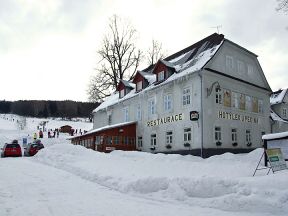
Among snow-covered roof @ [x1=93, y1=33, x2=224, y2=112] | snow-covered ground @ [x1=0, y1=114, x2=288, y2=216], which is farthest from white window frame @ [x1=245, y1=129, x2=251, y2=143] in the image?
snow-covered ground @ [x1=0, y1=114, x2=288, y2=216]

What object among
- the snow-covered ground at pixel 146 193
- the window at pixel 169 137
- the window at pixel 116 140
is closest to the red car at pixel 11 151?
the window at pixel 116 140

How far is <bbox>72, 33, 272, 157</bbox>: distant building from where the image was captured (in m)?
26.1

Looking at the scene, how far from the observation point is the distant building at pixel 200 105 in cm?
2608

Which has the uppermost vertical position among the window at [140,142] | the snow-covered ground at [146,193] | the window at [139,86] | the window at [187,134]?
the window at [139,86]

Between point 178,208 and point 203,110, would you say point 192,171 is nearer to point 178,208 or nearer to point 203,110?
A: point 178,208

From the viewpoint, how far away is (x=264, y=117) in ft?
107

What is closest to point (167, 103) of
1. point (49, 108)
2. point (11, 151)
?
point (11, 151)

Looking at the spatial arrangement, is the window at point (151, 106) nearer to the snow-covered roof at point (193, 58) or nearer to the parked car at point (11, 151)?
the snow-covered roof at point (193, 58)

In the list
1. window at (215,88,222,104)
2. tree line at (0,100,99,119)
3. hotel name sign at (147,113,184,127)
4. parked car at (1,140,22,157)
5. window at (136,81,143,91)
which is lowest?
parked car at (1,140,22,157)

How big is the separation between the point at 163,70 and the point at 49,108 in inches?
4508

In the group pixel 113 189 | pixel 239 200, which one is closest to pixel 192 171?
pixel 113 189

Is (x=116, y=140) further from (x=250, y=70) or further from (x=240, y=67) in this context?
(x=250, y=70)

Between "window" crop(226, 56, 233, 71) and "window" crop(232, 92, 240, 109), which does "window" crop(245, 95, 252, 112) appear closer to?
"window" crop(232, 92, 240, 109)

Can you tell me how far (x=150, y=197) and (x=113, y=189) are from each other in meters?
2.04
